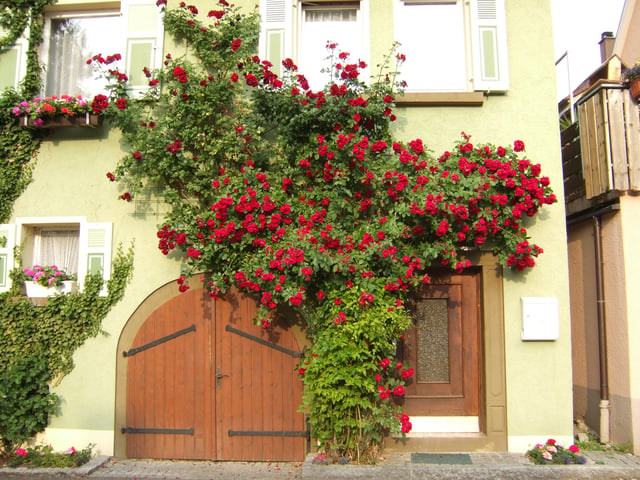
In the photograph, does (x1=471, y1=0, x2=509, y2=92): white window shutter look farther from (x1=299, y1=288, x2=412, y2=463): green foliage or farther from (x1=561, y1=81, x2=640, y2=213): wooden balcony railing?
(x1=299, y1=288, x2=412, y2=463): green foliage

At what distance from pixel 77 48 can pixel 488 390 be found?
20.7ft

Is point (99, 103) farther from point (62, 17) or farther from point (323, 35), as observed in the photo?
point (323, 35)

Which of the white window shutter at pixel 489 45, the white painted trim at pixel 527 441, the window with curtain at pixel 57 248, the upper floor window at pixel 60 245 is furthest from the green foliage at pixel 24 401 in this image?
the white window shutter at pixel 489 45

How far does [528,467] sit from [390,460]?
1.35 metres

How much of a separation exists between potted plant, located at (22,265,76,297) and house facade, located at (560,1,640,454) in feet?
19.9

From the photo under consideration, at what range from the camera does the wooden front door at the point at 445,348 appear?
623 centimetres

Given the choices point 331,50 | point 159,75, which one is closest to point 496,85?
point 331,50

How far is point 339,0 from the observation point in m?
6.76

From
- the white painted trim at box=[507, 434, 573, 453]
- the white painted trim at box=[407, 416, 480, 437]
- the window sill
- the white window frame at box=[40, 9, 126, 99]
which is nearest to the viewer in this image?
the white painted trim at box=[507, 434, 573, 453]

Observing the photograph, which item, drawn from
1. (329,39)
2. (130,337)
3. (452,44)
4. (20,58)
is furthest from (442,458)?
(20,58)

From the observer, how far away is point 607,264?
643 cm

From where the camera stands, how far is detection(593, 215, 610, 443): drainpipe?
248 inches

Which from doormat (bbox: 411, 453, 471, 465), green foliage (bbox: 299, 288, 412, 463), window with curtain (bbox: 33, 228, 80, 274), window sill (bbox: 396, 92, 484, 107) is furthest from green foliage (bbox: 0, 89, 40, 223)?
doormat (bbox: 411, 453, 471, 465)

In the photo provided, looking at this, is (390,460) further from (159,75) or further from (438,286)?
(159,75)
